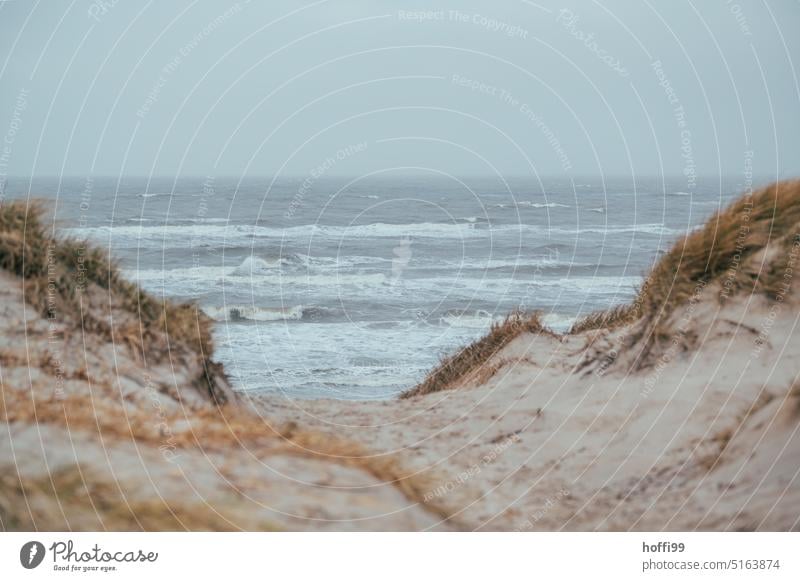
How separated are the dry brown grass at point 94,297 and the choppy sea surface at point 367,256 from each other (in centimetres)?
18

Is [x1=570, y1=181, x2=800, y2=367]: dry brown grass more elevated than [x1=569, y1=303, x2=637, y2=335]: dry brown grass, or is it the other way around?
[x1=570, y1=181, x2=800, y2=367]: dry brown grass

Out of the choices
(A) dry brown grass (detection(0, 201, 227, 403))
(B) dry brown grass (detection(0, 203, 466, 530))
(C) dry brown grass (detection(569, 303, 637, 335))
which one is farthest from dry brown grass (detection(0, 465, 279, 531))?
(C) dry brown grass (detection(569, 303, 637, 335))

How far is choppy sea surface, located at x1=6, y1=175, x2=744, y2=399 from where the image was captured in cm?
256

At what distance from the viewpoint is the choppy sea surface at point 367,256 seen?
2.56m

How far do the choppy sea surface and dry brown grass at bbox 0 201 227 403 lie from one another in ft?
0.59

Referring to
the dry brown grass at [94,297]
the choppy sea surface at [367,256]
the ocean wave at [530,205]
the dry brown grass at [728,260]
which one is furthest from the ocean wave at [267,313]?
the dry brown grass at [728,260]

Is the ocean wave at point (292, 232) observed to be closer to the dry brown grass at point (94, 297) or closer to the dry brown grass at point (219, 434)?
the dry brown grass at point (94, 297)

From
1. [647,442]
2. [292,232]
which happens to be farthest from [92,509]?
[647,442]

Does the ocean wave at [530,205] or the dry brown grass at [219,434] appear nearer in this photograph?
the dry brown grass at [219,434]

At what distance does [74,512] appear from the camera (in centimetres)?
218

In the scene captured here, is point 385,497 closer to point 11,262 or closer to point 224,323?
point 224,323

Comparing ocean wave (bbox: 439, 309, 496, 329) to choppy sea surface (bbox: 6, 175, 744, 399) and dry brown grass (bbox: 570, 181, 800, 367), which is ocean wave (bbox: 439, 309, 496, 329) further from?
dry brown grass (bbox: 570, 181, 800, 367)
